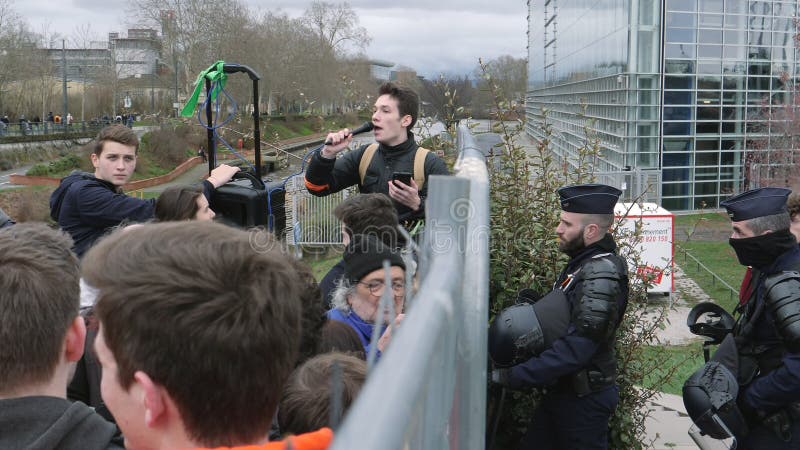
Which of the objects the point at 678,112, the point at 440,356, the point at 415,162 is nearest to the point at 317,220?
the point at 678,112

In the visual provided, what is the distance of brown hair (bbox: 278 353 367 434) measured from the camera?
1996mm

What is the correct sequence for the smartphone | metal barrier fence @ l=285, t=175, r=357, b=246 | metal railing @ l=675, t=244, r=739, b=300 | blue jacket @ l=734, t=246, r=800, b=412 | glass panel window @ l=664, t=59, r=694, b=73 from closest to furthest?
blue jacket @ l=734, t=246, r=800, b=412, the smartphone, metal railing @ l=675, t=244, r=739, b=300, metal barrier fence @ l=285, t=175, r=357, b=246, glass panel window @ l=664, t=59, r=694, b=73

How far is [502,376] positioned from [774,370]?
1.28m

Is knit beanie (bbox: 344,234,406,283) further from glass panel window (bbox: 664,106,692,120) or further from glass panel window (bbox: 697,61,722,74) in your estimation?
glass panel window (bbox: 697,61,722,74)

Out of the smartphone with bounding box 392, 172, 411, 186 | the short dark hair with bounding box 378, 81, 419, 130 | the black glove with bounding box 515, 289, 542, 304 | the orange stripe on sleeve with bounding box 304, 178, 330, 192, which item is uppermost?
the short dark hair with bounding box 378, 81, 419, 130

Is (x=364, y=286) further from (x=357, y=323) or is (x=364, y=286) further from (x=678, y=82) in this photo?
(x=678, y=82)

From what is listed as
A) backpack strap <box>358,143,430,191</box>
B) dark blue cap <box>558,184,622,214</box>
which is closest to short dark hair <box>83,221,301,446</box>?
dark blue cap <box>558,184,622,214</box>

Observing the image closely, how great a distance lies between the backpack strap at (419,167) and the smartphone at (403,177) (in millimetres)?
321

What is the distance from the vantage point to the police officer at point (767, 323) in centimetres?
374

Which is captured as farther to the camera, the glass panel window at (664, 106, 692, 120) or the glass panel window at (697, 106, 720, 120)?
the glass panel window at (697, 106, 720, 120)

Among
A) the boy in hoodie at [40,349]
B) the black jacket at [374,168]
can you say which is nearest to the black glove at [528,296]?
the black jacket at [374,168]

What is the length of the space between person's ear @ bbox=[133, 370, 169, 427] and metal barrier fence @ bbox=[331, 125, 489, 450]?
1.57 ft

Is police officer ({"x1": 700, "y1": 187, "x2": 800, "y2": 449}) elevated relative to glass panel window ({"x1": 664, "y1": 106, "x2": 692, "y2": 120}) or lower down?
lower down

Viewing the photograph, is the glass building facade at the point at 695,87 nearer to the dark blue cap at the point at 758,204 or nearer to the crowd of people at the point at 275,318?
the dark blue cap at the point at 758,204
